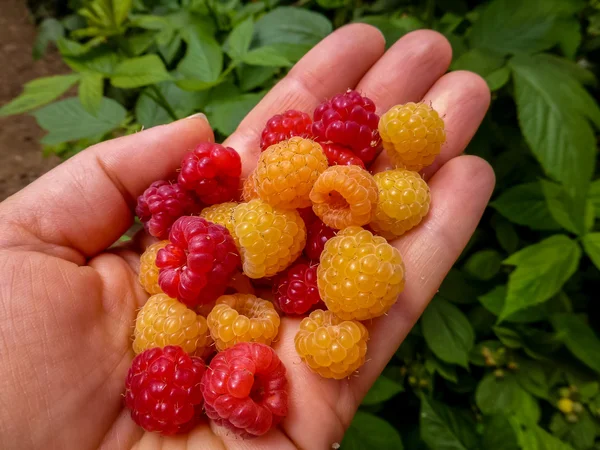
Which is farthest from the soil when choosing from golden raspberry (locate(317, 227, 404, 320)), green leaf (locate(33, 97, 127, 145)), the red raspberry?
golden raspberry (locate(317, 227, 404, 320))

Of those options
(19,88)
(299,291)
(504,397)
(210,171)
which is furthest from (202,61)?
(19,88)

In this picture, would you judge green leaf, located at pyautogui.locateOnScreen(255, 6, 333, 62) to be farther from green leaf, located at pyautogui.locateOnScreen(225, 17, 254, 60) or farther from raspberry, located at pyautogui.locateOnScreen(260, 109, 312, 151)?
raspberry, located at pyautogui.locateOnScreen(260, 109, 312, 151)

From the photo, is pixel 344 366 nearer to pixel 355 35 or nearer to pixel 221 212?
pixel 221 212

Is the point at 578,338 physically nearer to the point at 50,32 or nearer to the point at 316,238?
the point at 316,238

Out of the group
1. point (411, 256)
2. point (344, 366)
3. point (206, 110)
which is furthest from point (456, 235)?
point (206, 110)

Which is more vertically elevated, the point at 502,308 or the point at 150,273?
the point at 150,273

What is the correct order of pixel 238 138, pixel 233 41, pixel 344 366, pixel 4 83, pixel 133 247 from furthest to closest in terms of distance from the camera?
pixel 4 83 → pixel 233 41 → pixel 238 138 → pixel 133 247 → pixel 344 366
